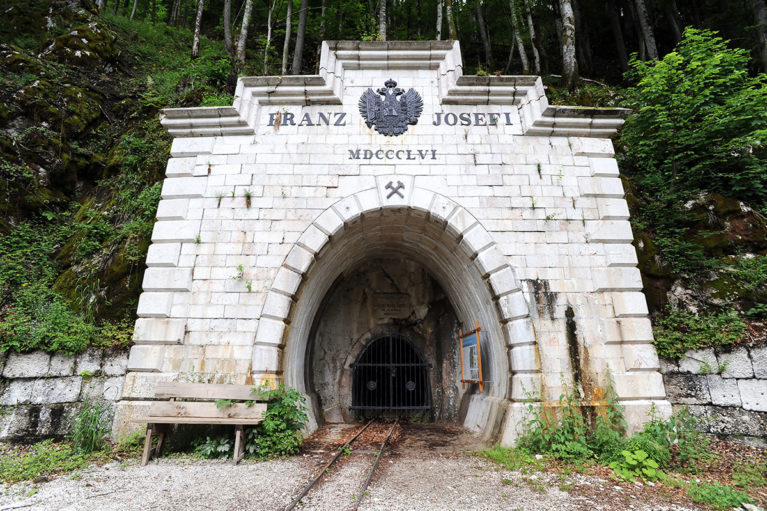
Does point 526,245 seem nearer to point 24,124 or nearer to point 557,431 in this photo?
point 557,431

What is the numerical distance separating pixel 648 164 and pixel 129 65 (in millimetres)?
14860

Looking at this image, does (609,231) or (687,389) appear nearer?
(687,389)

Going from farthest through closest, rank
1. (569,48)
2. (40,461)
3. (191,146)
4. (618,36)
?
(618,36) < (569,48) < (191,146) < (40,461)

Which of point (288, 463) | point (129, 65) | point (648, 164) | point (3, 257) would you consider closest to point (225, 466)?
point (288, 463)

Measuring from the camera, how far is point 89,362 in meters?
5.98

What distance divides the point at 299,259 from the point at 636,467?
524 cm

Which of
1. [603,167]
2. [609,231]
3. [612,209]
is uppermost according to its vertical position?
[603,167]

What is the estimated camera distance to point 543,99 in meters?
6.68

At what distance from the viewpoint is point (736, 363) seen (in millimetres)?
5715

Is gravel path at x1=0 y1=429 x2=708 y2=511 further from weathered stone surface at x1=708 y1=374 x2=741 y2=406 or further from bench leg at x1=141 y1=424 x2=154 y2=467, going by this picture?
weathered stone surface at x1=708 y1=374 x2=741 y2=406

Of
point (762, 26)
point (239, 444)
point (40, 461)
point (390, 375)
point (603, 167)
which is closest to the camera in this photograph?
point (40, 461)

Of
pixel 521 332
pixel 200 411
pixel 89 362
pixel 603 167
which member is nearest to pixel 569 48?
pixel 603 167

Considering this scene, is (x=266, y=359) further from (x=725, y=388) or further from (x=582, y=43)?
(x=582, y=43)

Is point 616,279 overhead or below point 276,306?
overhead
